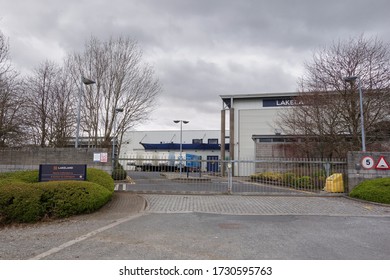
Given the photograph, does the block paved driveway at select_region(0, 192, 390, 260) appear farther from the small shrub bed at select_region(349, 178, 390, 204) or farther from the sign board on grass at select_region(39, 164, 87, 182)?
the sign board on grass at select_region(39, 164, 87, 182)

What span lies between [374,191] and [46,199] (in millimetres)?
12058

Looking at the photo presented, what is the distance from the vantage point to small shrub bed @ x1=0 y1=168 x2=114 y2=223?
302 inches

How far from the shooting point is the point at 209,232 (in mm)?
6797

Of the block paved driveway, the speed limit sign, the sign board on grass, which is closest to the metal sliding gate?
the speed limit sign

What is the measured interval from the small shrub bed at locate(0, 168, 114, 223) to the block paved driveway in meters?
0.33

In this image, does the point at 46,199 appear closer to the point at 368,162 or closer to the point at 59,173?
the point at 59,173

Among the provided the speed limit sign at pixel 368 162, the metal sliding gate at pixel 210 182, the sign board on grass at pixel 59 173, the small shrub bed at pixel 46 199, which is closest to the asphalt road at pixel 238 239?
the small shrub bed at pixel 46 199

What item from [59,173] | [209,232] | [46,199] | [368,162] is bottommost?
[209,232]

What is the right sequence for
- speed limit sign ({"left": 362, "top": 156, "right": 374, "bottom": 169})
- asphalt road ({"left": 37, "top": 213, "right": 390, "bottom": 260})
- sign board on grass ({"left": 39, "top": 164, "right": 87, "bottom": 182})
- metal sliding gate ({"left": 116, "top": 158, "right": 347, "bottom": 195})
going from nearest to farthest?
asphalt road ({"left": 37, "top": 213, "right": 390, "bottom": 260}) < sign board on grass ({"left": 39, "top": 164, "right": 87, "bottom": 182}) < speed limit sign ({"left": 362, "top": 156, "right": 374, "bottom": 169}) < metal sliding gate ({"left": 116, "top": 158, "right": 347, "bottom": 195})

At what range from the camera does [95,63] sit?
19.8 meters

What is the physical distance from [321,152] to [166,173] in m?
11.1

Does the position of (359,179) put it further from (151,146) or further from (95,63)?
(151,146)

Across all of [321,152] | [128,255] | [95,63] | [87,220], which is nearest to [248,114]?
[321,152]

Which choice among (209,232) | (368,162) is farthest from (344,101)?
(209,232)
